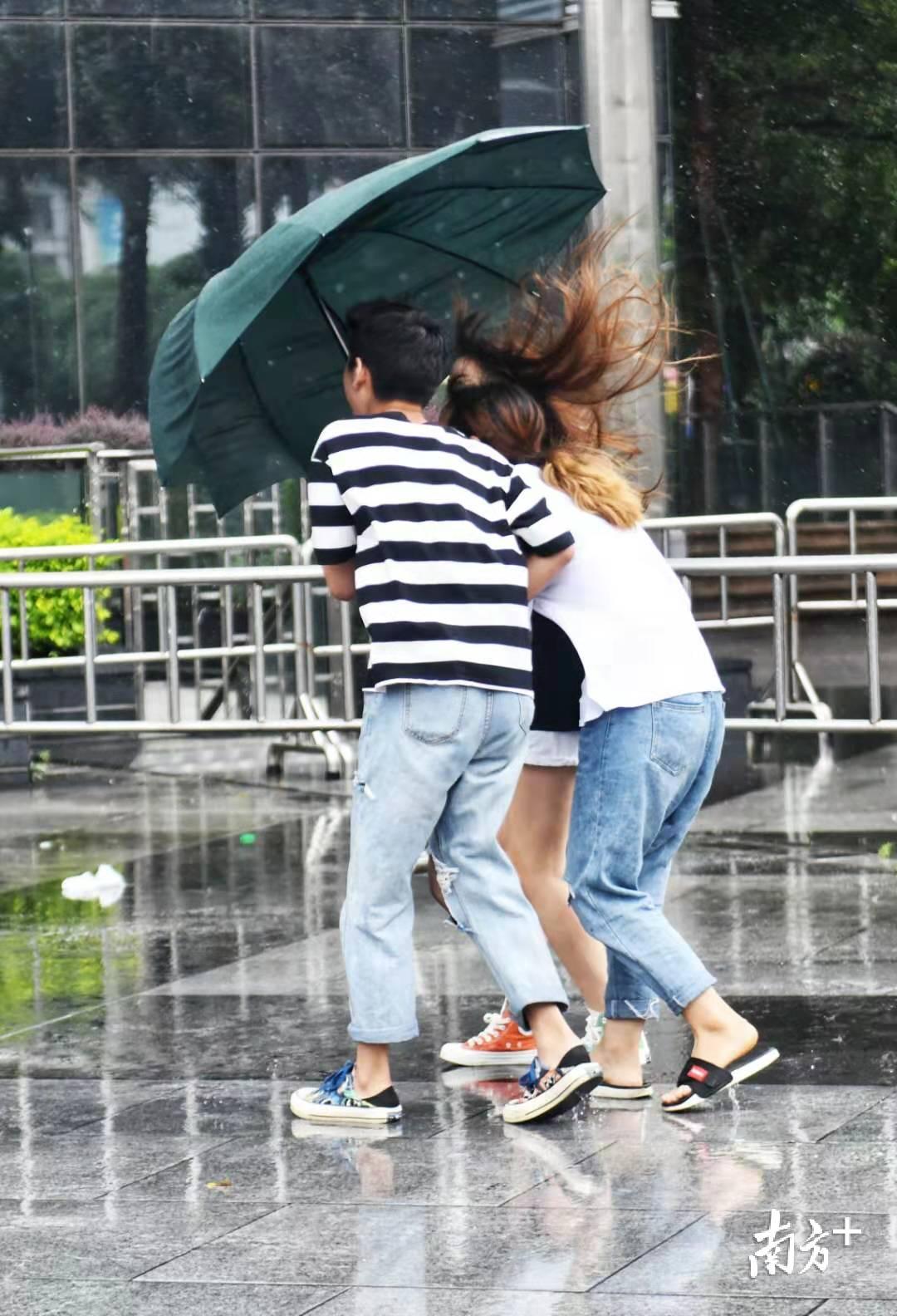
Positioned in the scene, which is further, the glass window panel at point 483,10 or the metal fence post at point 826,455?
the metal fence post at point 826,455

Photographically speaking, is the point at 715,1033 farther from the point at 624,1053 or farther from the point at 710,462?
the point at 710,462

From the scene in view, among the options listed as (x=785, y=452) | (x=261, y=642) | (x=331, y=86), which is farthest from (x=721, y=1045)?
(x=785, y=452)

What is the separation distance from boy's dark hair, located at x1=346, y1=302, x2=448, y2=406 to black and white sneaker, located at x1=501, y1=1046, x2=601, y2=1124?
159cm

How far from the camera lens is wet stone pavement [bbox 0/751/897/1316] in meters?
4.06

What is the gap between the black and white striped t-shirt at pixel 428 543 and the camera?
5055mm

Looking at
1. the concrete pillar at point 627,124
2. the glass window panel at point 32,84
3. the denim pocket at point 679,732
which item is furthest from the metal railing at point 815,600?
the glass window panel at point 32,84

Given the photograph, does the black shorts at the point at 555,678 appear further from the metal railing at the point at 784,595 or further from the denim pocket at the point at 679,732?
the metal railing at the point at 784,595

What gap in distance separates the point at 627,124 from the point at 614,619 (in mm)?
5241

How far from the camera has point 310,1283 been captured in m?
4.07

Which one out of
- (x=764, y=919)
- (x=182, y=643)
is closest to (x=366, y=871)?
(x=764, y=919)

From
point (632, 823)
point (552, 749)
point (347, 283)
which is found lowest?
point (632, 823)

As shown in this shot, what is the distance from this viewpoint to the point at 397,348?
525 cm

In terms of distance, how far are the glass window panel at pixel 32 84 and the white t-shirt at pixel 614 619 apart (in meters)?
13.4

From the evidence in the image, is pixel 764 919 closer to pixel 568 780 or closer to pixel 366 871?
pixel 568 780
